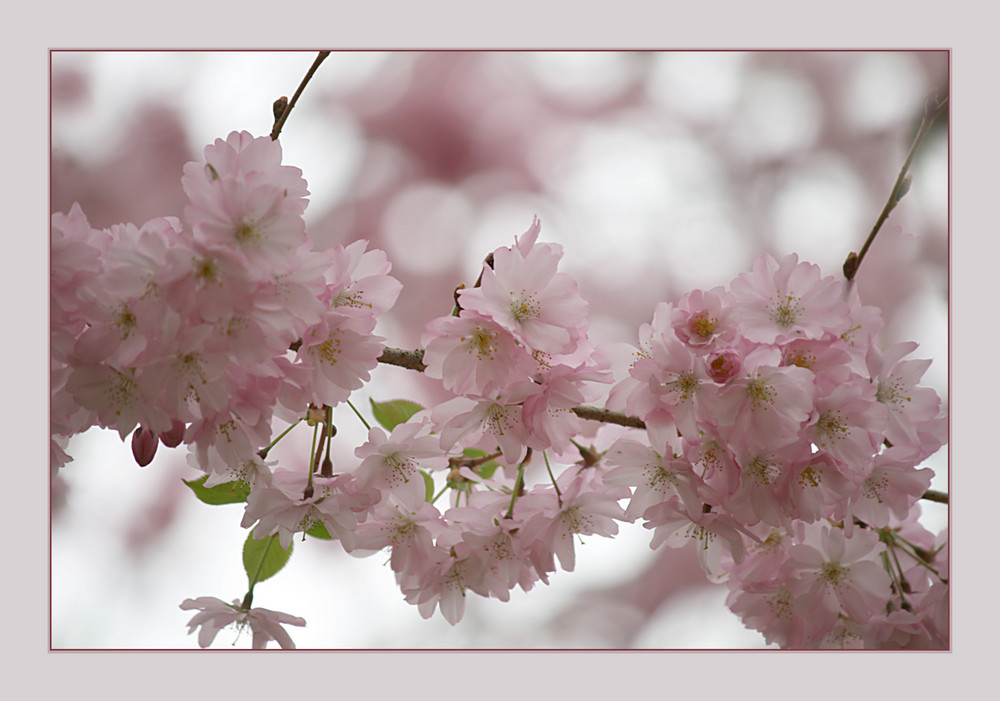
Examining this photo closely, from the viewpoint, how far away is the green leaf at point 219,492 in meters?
0.89

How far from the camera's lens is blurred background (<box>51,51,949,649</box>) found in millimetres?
1056

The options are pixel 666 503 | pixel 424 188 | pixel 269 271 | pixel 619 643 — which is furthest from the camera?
pixel 424 188

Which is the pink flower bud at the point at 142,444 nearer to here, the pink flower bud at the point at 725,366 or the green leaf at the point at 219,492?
the green leaf at the point at 219,492

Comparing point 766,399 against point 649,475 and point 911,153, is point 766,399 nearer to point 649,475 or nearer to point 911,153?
point 649,475

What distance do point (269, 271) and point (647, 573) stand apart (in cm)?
84

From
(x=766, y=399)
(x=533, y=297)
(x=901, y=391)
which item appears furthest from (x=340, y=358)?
(x=901, y=391)

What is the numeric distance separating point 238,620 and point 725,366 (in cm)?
62

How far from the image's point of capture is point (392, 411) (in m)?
0.97

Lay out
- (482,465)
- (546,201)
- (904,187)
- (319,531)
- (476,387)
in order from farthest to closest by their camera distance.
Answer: (546,201), (904,187), (482,465), (319,531), (476,387)


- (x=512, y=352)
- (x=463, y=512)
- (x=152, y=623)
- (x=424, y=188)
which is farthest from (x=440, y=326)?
(x=424, y=188)

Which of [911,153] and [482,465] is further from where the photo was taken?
[911,153]

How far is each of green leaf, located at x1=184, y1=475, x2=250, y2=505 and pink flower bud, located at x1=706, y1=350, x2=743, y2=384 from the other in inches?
20.4

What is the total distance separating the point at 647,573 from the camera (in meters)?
1.25
